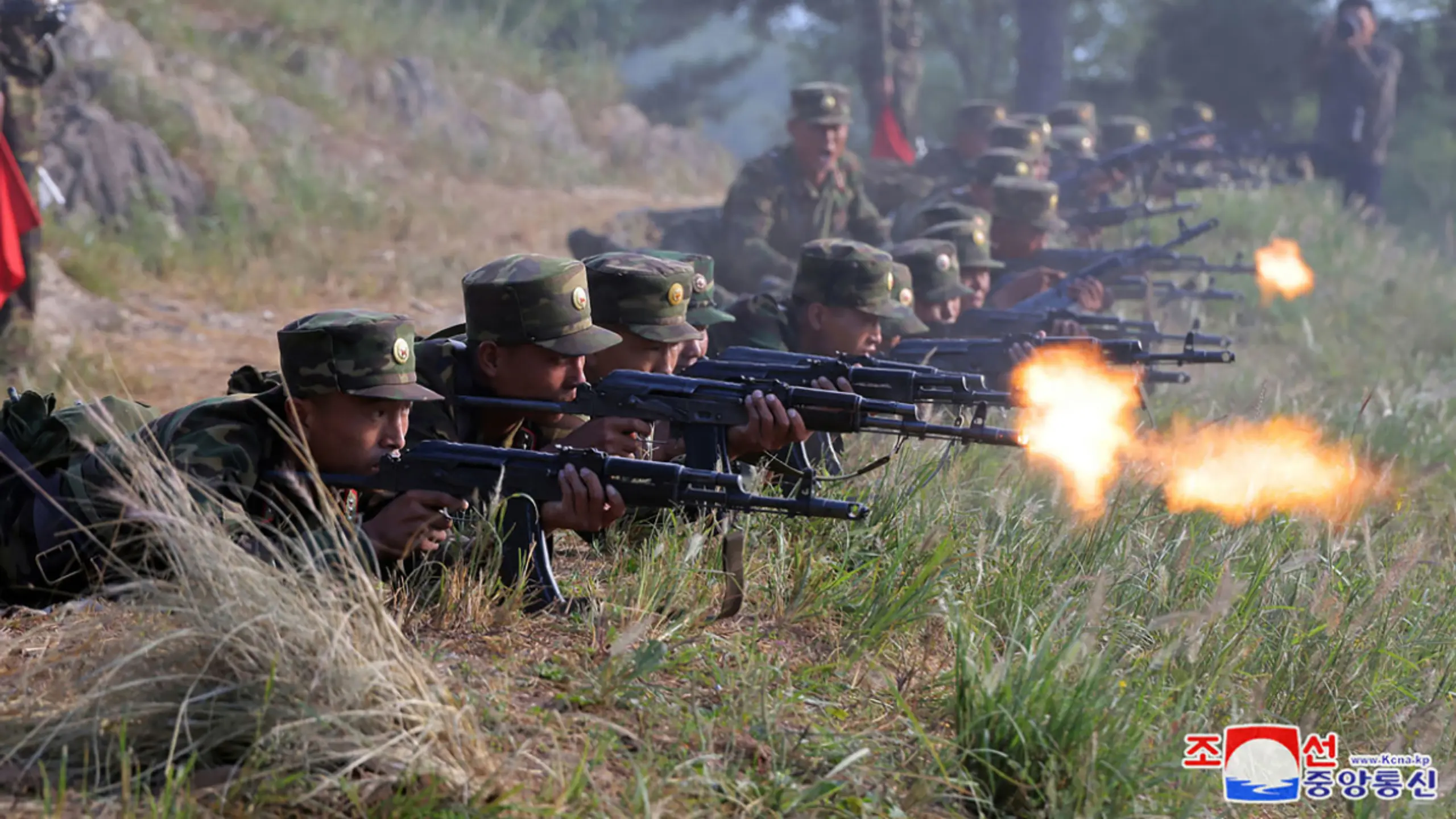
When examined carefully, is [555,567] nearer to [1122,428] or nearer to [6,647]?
[6,647]

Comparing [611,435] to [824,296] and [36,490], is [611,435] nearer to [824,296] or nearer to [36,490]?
[36,490]

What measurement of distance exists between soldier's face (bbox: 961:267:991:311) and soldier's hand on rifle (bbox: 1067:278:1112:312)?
42.7 inches

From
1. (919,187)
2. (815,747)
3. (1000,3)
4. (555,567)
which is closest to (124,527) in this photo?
(555,567)

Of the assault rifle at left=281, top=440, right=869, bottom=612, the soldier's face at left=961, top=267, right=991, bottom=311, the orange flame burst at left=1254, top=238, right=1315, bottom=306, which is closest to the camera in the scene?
the assault rifle at left=281, top=440, right=869, bottom=612

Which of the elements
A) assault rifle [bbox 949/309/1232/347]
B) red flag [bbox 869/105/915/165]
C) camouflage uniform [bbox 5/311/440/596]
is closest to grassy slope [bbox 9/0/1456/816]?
camouflage uniform [bbox 5/311/440/596]

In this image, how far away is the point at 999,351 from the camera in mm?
8164

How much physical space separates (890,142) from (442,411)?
1774cm

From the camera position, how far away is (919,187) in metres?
17.6

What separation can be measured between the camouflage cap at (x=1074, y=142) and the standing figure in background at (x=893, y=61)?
3.59 meters

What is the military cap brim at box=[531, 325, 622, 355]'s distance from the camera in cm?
511

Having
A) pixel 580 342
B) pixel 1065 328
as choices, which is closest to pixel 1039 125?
pixel 1065 328

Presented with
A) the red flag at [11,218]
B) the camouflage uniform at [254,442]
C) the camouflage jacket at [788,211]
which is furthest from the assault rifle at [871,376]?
the camouflage jacket at [788,211]

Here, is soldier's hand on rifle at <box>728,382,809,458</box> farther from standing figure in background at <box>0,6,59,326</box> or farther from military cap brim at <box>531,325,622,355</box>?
standing figure in background at <box>0,6,59,326</box>

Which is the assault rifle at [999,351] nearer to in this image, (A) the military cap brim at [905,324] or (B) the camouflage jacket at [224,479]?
(A) the military cap brim at [905,324]
